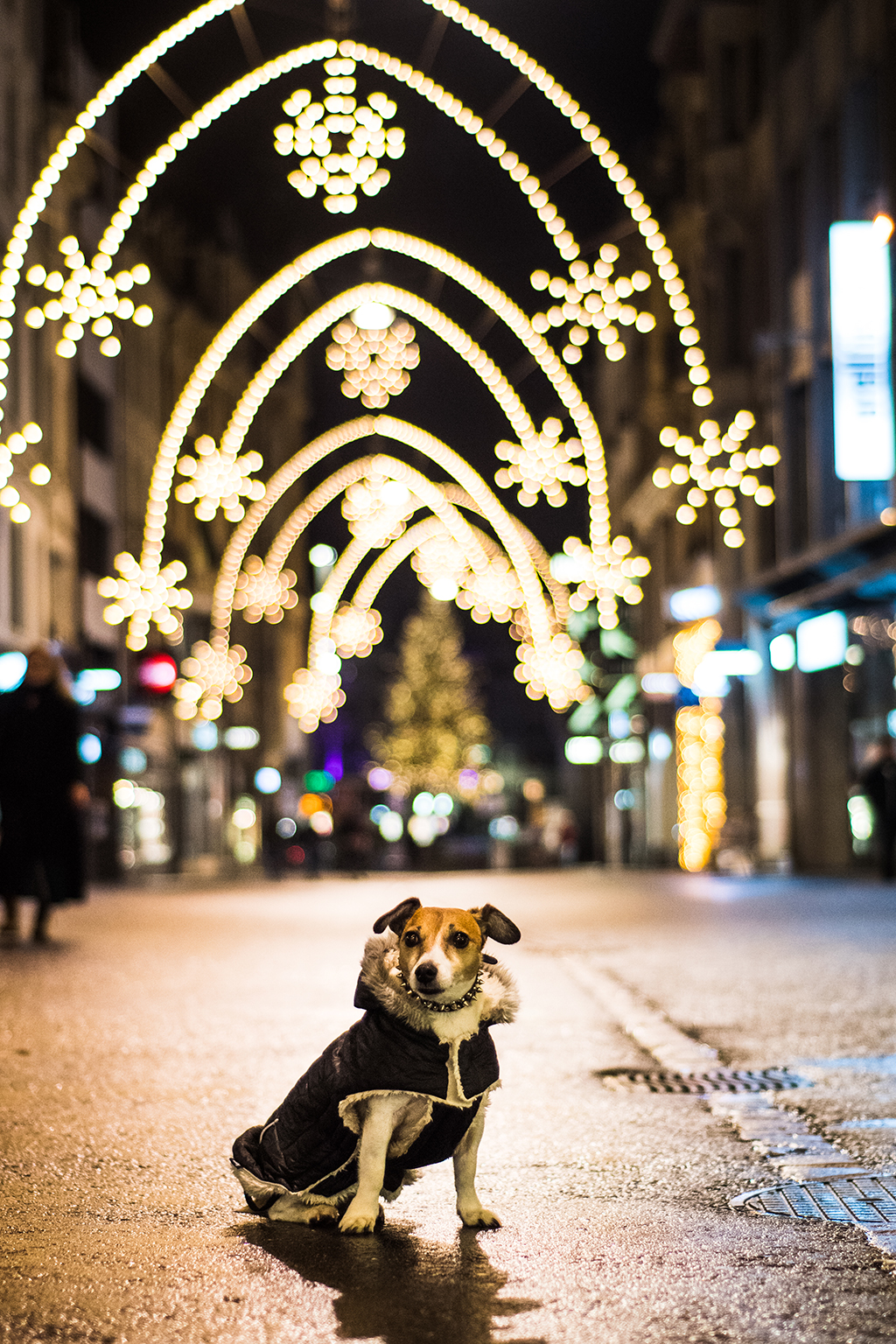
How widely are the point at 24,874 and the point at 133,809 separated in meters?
29.8

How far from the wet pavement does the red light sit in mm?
19430

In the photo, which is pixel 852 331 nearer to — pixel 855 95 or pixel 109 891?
pixel 855 95

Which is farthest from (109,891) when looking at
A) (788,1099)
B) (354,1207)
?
(354,1207)

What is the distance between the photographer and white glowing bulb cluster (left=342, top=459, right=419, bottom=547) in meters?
28.6

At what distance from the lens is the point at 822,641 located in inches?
1206

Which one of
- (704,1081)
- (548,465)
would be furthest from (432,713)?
(704,1081)

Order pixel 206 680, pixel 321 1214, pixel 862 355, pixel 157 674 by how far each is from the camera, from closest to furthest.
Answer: pixel 321 1214 → pixel 862 355 → pixel 157 674 → pixel 206 680

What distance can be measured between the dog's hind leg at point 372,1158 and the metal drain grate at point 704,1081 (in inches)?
109

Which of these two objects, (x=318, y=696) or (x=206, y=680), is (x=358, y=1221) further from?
(x=318, y=696)

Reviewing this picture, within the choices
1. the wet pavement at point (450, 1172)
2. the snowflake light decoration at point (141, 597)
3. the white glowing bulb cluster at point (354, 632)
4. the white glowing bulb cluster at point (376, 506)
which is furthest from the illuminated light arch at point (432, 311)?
the white glowing bulb cluster at point (354, 632)

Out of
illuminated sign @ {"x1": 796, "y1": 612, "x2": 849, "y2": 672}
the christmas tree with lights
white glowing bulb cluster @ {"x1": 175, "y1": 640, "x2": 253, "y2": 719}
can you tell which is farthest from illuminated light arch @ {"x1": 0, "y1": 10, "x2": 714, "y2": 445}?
the christmas tree with lights

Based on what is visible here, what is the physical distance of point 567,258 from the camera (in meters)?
12.8

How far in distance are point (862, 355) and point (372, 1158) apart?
24.5m

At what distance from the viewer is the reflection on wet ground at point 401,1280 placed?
12.8ft
